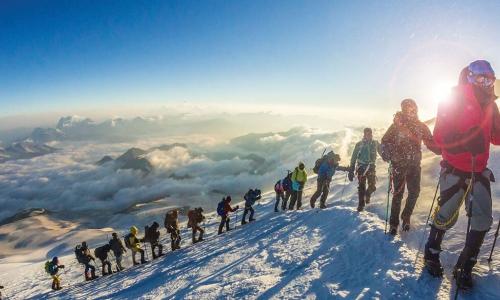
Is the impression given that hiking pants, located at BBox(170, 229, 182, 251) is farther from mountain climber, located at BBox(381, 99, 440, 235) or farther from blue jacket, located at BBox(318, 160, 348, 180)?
mountain climber, located at BBox(381, 99, 440, 235)

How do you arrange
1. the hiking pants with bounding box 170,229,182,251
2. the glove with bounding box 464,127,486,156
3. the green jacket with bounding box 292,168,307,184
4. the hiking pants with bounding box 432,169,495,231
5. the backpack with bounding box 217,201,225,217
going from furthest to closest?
the hiking pants with bounding box 170,229,182,251
the backpack with bounding box 217,201,225,217
the green jacket with bounding box 292,168,307,184
the hiking pants with bounding box 432,169,495,231
the glove with bounding box 464,127,486,156

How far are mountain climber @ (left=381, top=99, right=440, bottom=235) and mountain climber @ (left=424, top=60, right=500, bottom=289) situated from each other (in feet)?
7.82

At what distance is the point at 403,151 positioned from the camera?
25.6 ft

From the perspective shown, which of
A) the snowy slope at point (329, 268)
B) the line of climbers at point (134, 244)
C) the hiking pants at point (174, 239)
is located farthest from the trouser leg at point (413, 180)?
the hiking pants at point (174, 239)

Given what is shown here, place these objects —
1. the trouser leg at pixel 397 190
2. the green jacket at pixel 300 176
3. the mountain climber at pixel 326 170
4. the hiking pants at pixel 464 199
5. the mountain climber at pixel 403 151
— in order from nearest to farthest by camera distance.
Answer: the hiking pants at pixel 464 199
the mountain climber at pixel 403 151
the trouser leg at pixel 397 190
the mountain climber at pixel 326 170
the green jacket at pixel 300 176

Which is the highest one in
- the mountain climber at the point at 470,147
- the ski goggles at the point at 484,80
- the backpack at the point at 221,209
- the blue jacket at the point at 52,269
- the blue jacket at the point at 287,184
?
the ski goggles at the point at 484,80

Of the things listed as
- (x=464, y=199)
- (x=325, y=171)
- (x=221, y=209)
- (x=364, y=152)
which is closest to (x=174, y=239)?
(x=221, y=209)

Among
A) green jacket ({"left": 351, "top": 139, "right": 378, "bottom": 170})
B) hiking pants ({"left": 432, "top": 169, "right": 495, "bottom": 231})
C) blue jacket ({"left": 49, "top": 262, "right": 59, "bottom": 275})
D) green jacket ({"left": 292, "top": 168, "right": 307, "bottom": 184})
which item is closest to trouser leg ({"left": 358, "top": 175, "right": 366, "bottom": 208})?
green jacket ({"left": 351, "top": 139, "right": 378, "bottom": 170})

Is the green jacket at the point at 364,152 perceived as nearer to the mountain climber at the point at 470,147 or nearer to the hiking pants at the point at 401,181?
the hiking pants at the point at 401,181

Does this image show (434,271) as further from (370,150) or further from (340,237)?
(370,150)

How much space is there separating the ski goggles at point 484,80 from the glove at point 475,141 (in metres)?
0.66

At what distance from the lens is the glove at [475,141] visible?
4.84 m

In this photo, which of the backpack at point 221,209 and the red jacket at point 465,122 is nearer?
the red jacket at point 465,122

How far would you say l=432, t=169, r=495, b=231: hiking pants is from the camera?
503 cm
